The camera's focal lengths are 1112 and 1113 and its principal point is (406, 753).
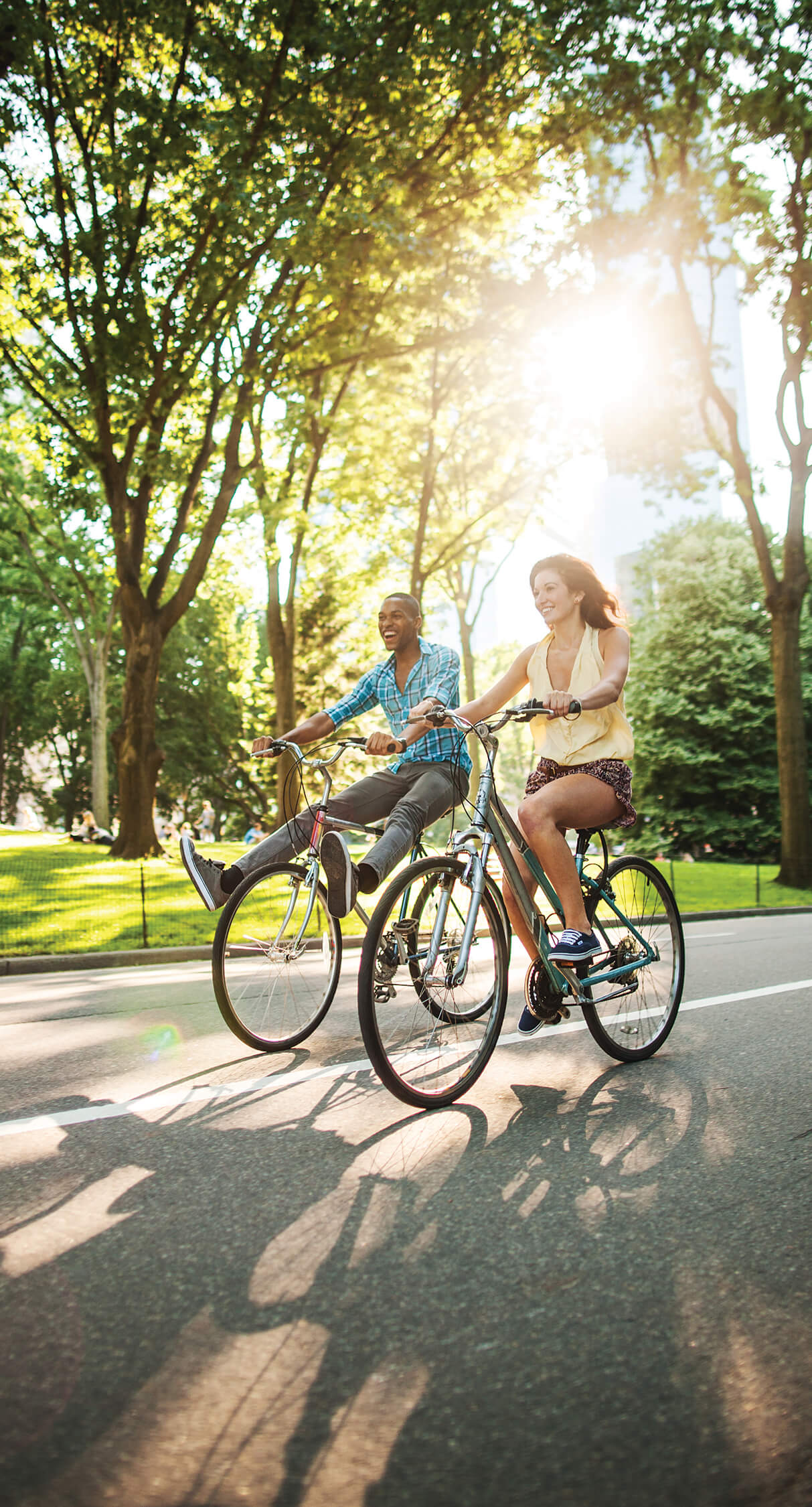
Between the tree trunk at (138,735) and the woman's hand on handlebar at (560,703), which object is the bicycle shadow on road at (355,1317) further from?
the tree trunk at (138,735)

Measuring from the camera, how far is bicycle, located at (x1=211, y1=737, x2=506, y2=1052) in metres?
4.60

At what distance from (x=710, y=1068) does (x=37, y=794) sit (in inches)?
1960

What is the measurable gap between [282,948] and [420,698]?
60.4 inches

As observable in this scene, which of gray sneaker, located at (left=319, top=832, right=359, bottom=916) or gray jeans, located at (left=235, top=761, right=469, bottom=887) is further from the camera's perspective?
gray jeans, located at (left=235, top=761, right=469, bottom=887)

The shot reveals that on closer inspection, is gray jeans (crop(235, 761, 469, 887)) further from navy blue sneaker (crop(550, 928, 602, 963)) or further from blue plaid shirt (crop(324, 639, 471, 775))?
navy blue sneaker (crop(550, 928, 602, 963))

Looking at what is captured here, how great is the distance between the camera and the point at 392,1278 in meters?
2.52

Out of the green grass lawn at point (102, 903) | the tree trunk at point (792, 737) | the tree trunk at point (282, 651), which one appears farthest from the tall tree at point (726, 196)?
the tree trunk at point (282, 651)

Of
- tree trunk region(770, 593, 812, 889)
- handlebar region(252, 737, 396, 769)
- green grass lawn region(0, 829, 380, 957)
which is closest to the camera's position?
handlebar region(252, 737, 396, 769)

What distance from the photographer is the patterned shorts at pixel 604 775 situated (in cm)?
455

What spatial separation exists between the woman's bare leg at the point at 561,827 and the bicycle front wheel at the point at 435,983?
32 cm

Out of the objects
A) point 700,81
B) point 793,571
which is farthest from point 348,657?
point 700,81

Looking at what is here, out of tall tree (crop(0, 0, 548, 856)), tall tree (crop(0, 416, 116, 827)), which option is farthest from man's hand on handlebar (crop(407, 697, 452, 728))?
tall tree (crop(0, 416, 116, 827))

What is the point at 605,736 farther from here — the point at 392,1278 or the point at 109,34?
the point at 109,34

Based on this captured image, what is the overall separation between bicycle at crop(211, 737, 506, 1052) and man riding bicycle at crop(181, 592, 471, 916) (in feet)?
0.24
